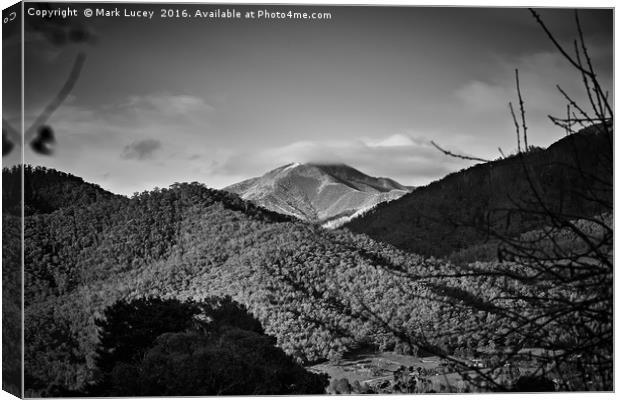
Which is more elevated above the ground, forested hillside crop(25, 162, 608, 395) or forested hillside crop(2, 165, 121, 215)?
forested hillside crop(2, 165, 121, 215)

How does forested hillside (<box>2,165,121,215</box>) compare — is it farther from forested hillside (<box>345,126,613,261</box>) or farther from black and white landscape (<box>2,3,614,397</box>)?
forested hillside (<box>345,126,613,261</box>)

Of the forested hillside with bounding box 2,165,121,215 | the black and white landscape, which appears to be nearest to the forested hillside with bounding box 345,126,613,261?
the black and white landscape

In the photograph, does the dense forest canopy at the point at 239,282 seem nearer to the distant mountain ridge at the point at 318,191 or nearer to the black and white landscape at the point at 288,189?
the black and white landscape at the point at 288,189

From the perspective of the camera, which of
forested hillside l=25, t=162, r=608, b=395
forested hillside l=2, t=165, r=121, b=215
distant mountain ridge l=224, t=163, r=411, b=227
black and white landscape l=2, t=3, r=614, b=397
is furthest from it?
distant mountain ridge l=224, t=163, r=411, b=227

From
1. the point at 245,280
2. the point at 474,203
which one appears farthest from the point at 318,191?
the point at 474,203

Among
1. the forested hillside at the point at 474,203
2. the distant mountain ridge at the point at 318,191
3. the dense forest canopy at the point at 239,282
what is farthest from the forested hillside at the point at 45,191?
the forested hillside at the point at 474,203

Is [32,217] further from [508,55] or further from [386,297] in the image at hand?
[508,55]

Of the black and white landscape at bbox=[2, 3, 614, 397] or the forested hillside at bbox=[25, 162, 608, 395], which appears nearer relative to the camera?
the black and white landscape at bbox=[2, 3, 614, 397]

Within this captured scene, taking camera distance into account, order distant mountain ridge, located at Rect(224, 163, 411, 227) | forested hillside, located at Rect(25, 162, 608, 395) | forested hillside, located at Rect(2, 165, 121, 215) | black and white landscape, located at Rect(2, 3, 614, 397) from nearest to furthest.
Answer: forested hillside, located at Rect(2, 165, 121, 215)
black and white landscape, located at Rect(2, 3, 614, 397)
forested hillside, located at Rect(25, 162, 608, 395)
distant mountain ridge, located at Rect(224, 163, 411, 227)
